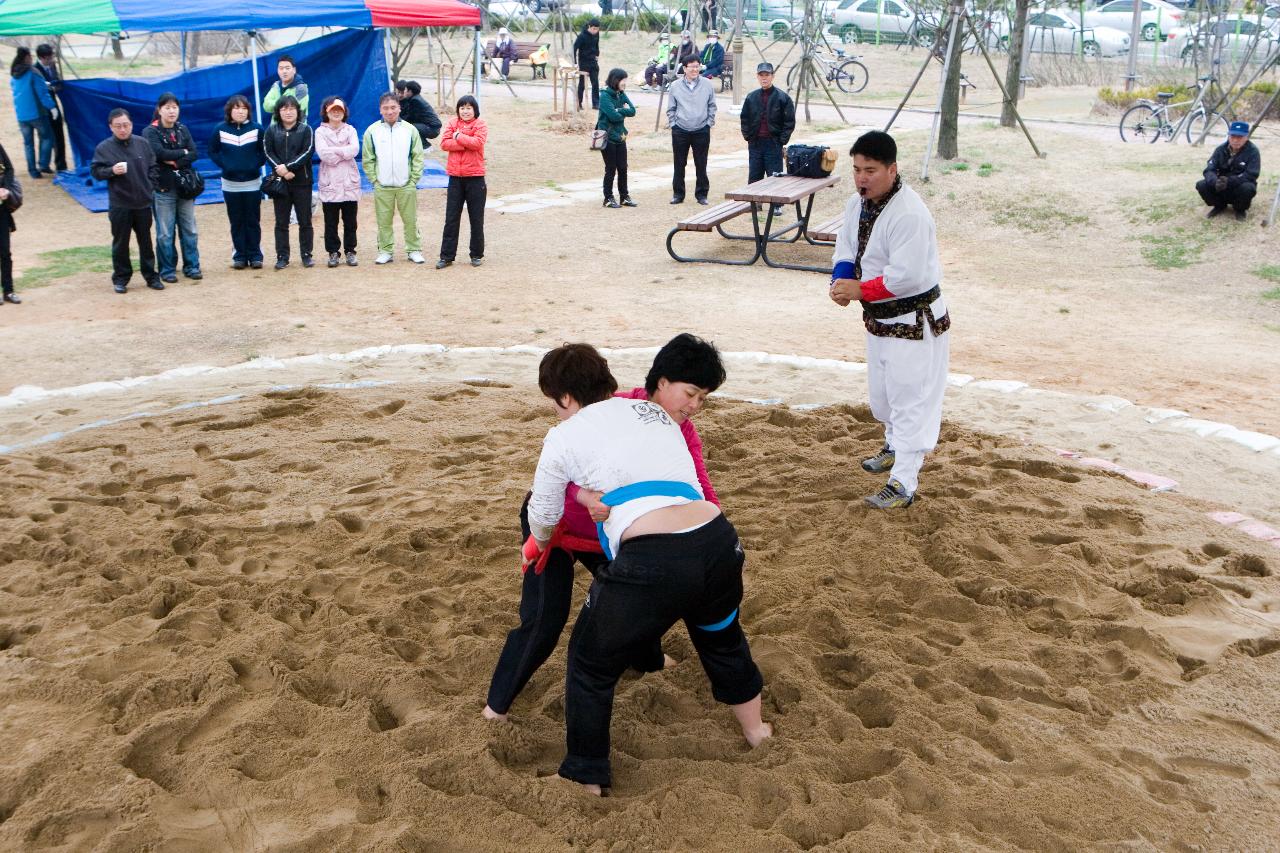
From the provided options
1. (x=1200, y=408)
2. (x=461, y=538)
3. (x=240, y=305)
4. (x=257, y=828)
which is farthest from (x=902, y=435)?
(x=240, y=305)

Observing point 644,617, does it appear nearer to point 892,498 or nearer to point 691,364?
point 691,364

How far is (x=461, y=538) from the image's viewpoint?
179 inches

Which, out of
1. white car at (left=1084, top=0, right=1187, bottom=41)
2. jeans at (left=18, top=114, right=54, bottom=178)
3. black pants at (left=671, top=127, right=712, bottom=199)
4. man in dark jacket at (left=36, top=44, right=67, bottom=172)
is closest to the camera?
black pants at (left=671, top=127, right=712, bottom=199)

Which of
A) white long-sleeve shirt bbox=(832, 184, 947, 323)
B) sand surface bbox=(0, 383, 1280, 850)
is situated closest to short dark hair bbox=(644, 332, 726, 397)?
sand surface bbox=(0, 383, 1280, 850)

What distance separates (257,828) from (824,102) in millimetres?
20099

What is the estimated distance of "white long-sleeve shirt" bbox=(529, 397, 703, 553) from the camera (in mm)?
2830

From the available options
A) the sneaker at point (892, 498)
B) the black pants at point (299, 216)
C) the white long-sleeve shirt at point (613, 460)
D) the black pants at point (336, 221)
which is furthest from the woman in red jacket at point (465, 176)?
the white long-sleeve shirt at point (613, 460)

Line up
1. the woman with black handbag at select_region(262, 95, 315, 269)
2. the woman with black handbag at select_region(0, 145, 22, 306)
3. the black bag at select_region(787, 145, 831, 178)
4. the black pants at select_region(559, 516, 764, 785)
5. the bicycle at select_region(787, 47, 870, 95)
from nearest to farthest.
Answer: the black pants at select_region(559, 516, 764, 785) < the woman with black handbag at select_region(0, 145, 22, 306) < the woman with black handbag at select_region(262, 95, 315, 269) < the black bag at select_region(787, 145, 831, 178) < the bicycle at select_region(787, 47, 870, 95)

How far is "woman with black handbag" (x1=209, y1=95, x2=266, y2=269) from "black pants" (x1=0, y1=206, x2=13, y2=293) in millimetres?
1755

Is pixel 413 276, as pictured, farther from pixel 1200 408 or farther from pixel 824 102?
pixel 824 102

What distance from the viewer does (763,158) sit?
12180mm

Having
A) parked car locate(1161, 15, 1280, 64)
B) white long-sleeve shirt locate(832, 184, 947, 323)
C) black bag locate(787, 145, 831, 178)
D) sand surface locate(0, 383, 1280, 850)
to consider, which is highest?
parked car locate(1161, 15, 1280, 64)

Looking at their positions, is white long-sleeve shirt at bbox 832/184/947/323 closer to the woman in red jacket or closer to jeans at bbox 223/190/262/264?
the woman in red jacket

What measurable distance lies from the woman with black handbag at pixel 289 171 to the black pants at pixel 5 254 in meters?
2.07
